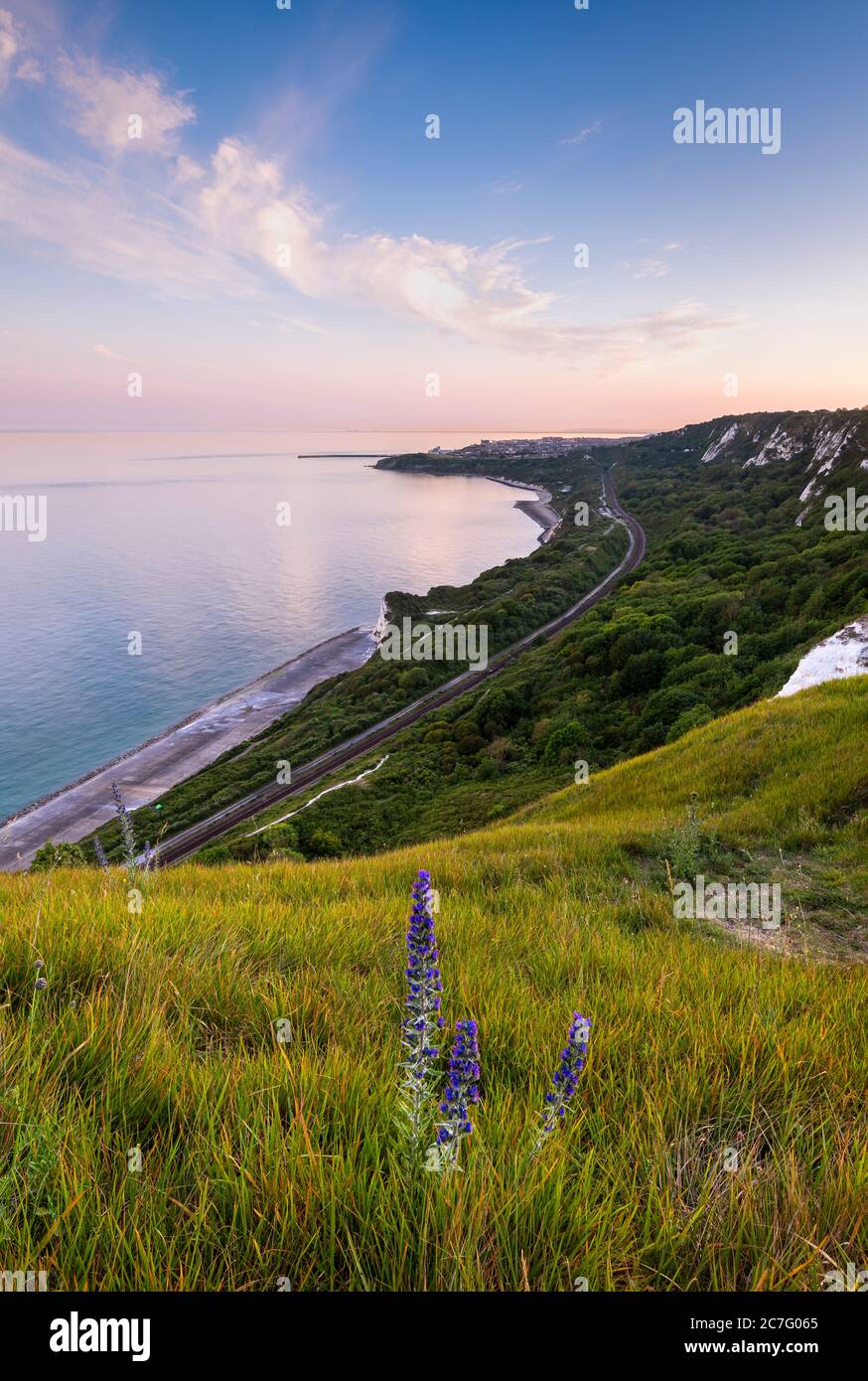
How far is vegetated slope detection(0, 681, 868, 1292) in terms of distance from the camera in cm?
175

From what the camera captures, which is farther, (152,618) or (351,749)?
(152,618)

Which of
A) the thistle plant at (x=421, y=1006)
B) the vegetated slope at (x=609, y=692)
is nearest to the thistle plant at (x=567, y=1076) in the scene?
the thistle plant at (x=421, y=1006)

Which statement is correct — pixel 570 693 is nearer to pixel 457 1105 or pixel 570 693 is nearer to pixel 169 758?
pixel 169 758

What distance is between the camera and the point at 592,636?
54.6m

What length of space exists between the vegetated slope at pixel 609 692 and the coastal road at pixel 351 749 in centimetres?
509

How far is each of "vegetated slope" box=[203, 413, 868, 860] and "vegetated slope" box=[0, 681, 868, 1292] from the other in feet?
89.7

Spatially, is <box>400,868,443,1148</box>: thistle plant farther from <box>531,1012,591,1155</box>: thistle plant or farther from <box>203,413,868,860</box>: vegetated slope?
<box>203,413,868,860</box>: vegetated slope

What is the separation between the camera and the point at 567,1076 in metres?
2.15

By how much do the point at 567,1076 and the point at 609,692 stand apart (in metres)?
46.9

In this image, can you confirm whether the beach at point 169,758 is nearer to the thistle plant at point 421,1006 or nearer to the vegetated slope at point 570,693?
the vegetated slope at point 570,693

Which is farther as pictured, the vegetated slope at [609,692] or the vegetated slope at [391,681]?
the vegetated slope at [391,681]

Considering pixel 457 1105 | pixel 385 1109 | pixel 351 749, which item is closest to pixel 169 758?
pixel 351 749

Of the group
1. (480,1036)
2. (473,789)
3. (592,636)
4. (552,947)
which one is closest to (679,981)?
(552,947)

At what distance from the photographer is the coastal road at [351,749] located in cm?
4719
